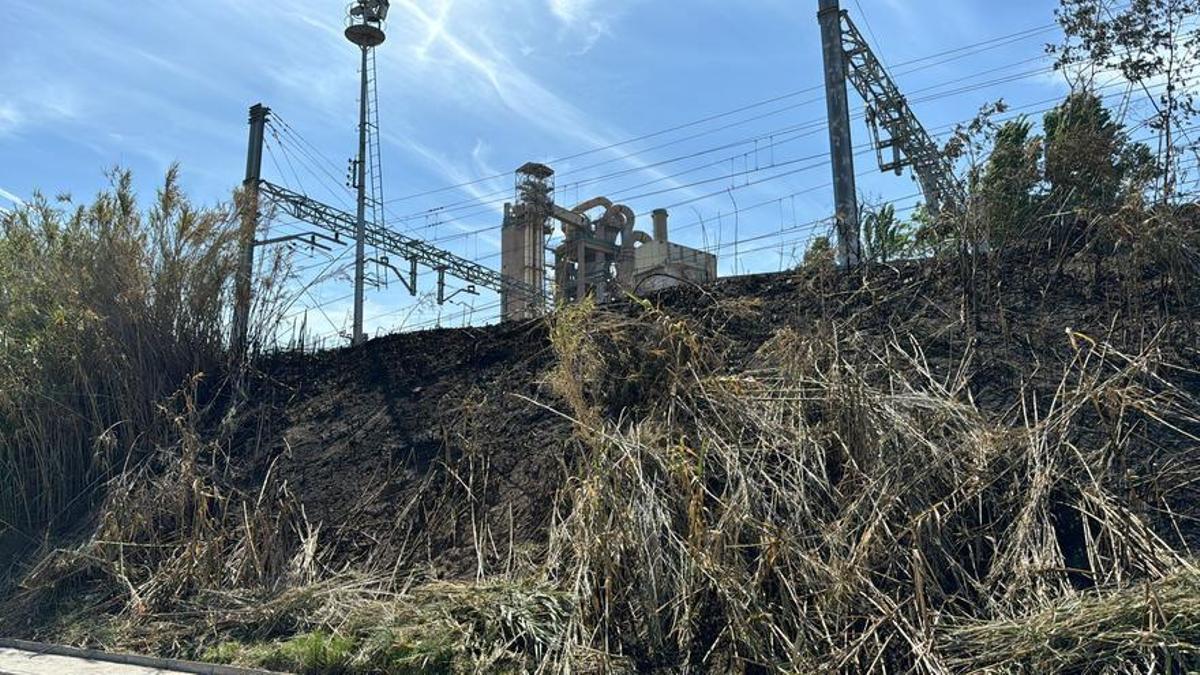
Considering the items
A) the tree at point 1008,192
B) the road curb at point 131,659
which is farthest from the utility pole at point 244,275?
the tree at point 1008,192

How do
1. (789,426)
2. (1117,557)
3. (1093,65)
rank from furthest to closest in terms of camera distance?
(1093,65) < (789,426) < (1117,557)

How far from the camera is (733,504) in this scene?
5410mm

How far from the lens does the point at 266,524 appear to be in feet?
25.6

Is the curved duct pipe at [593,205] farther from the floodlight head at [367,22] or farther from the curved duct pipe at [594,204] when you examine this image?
the floodlight head at [367,22]

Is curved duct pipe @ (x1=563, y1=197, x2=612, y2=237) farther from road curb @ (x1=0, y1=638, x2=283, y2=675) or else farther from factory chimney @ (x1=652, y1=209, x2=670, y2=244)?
road curb @ (x1=0, y1=638, x2=283, y2=675)

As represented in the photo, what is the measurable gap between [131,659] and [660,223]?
94.0 feet

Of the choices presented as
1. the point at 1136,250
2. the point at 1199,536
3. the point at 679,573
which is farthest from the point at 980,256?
the point at 679,573

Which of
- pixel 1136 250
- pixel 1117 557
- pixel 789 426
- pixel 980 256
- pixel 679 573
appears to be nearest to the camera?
pixel 1117 557

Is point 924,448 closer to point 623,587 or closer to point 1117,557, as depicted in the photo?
point 1117,557

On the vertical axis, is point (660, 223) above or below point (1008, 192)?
above

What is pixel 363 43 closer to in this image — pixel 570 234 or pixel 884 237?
pixel 570 234

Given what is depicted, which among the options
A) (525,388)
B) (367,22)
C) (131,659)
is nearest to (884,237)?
(525,388)

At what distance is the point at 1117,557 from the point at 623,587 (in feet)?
8.81

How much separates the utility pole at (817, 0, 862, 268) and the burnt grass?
228cm
